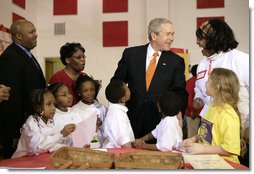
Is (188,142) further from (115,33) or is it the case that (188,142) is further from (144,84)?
(115,33)

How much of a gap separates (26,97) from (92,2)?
605 mm

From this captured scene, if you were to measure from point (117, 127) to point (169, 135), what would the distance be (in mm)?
280

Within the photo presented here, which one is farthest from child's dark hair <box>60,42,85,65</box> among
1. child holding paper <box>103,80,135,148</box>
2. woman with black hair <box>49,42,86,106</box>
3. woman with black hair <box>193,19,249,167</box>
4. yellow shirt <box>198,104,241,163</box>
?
yellow shirt <box>198,104,241,163</box>

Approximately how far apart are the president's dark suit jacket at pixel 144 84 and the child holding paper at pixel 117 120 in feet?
0.21

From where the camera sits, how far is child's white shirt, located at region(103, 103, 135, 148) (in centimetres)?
166

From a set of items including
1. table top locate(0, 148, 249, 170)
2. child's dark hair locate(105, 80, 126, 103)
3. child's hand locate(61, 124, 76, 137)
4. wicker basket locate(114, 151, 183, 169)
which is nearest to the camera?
wicker basket locate(114, 151, 183, 169)

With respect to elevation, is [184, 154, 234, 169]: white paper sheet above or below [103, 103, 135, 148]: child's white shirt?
below

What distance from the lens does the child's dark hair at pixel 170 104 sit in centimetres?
159

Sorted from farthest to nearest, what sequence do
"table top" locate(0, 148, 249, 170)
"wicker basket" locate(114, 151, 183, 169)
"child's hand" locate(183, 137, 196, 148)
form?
"child's hand" locate(183, 137, 196, 148) → "table top" locate(0, 148, 249, 170) → "wicker basket" locate(114, 151, 183, 169)

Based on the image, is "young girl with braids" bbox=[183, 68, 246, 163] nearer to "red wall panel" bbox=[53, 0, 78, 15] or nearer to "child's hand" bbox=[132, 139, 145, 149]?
"child's hand" bbox=[132, 139, 145, 149]

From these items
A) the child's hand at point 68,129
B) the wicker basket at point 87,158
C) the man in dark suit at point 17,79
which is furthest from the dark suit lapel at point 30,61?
the wicker basket at point 87,158

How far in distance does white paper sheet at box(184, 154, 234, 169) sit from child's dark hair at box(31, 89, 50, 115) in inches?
29.4

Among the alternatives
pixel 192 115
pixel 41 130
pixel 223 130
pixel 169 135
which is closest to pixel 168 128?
pixel 169 135

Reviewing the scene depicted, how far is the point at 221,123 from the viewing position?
57.3 inches
